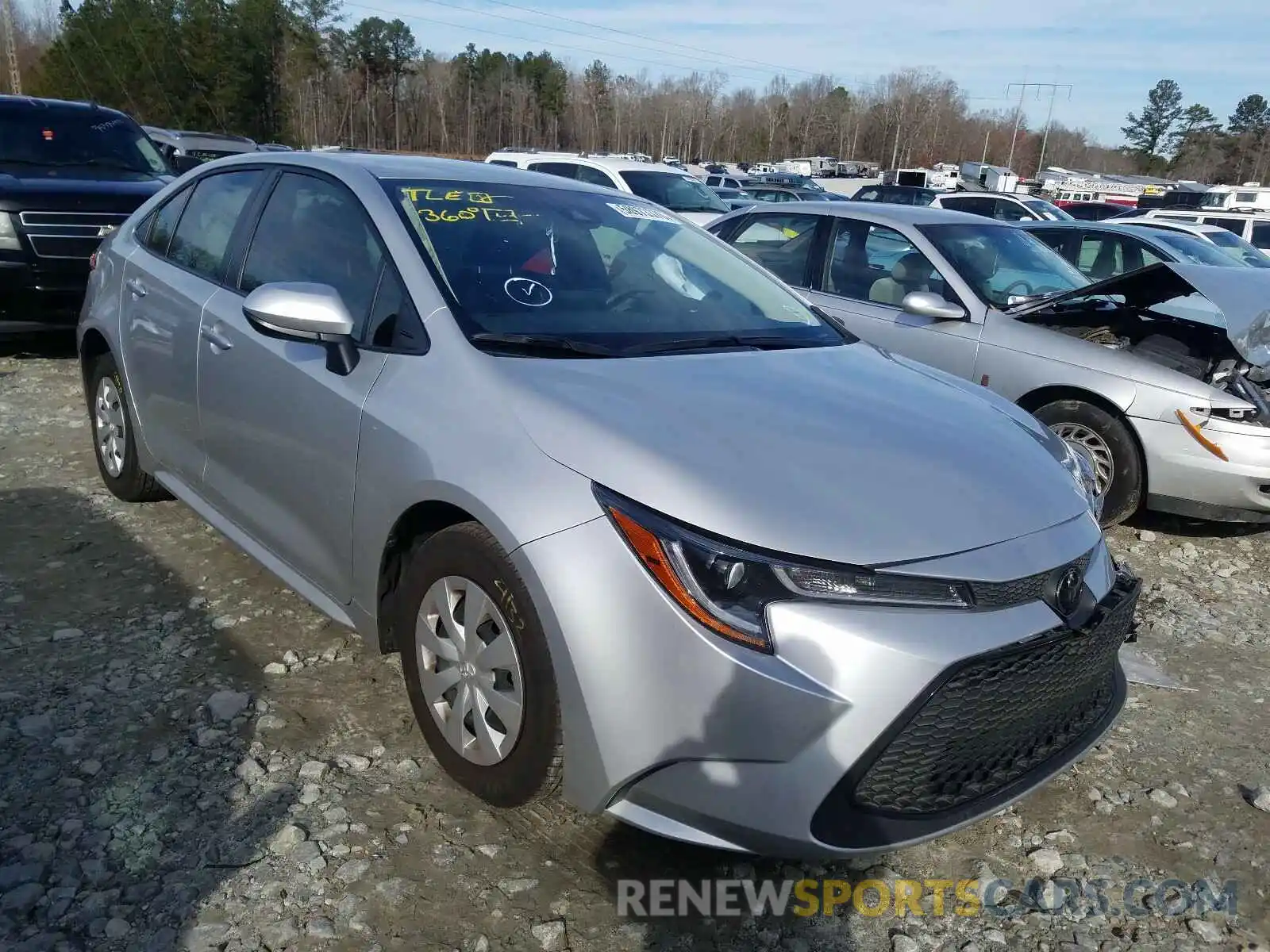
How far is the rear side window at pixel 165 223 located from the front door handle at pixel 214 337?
78 cm

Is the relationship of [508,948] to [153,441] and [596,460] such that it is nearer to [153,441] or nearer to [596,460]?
[596,460]

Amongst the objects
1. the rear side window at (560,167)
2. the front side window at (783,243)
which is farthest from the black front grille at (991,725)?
the rear side window at (560,167)

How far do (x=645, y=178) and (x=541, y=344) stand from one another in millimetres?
12124

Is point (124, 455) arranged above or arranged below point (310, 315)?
below

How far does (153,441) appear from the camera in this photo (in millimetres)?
4055

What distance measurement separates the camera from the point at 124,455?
4.43m

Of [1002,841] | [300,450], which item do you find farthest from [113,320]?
[1002,841]

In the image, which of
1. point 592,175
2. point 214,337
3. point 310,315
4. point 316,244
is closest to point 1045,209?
point 592,175

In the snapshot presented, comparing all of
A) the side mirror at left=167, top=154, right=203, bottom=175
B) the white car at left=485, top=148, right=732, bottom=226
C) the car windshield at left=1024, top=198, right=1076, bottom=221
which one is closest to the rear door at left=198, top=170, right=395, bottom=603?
the side mirror at left=167, top=154, right=203, bottom=175

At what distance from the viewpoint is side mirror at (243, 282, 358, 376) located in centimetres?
268

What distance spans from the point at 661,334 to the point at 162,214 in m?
2.60

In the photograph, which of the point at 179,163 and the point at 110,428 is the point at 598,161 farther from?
the point at 110,428

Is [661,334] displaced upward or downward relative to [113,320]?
upward

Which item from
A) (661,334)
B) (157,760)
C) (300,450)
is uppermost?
(661,334)
